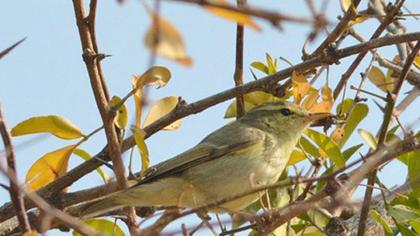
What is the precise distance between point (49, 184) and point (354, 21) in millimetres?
1556

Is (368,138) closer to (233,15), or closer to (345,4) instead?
(345,4)

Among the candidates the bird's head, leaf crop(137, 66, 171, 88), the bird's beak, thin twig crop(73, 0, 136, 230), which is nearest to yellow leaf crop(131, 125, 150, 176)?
thin twig crop(73, 0, 136, 230)

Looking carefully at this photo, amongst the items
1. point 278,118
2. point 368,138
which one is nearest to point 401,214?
point 368,138

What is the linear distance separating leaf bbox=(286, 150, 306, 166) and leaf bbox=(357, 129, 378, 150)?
66 cm

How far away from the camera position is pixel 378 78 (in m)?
4.05

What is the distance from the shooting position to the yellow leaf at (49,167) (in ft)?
10.3

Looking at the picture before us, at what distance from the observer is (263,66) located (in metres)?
3.93

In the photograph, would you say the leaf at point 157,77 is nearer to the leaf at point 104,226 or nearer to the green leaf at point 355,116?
the leaf at point 104,226

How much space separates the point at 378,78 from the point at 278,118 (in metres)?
0.77

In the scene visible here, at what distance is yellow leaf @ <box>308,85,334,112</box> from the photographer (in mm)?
3539

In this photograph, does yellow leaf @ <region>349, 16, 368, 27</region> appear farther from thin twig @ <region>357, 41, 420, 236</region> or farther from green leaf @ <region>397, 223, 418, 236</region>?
green leaf @ <region>397, 223, 418, 236</region>

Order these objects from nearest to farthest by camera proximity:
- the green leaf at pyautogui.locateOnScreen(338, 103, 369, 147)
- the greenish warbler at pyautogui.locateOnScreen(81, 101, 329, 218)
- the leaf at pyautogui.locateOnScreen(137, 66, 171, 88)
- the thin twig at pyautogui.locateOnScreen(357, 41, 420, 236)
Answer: the leaf at pyautogui.locateOnScreen(137, 66, 171, 88)
the thin twig at pyautogui.locateOnScreen(357, 41, 420, 236)
the green leaf at pyautogui.locateOnScreen(338, 103, 369, 147)
the greenish warbler at pyautogui.locateOnScreen(81, 101, 329, 218)

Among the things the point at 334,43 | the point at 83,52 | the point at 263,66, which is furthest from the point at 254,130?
the point at 83,52

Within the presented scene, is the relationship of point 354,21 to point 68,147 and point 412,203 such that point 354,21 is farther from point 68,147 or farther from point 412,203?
point 68,147
